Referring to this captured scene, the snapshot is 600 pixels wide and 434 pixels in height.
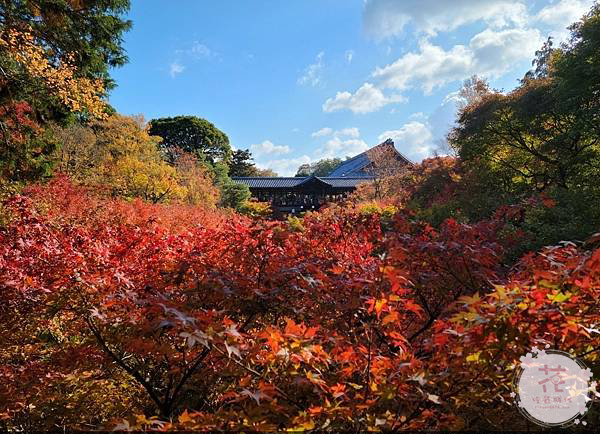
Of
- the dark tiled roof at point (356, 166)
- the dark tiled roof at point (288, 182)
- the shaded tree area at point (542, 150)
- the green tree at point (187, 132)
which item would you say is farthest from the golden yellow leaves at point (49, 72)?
the dark tiled roof at point (356, 166)

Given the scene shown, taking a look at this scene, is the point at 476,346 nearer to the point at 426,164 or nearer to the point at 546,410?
the point at 546,410

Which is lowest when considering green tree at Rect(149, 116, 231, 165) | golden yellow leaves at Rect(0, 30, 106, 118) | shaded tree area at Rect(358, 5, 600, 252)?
shaded tree area at Rect(358, 5, 600, 252)

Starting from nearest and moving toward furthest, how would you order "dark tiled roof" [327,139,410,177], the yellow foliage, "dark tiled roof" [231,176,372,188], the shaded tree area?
the shaded tree area → the yellow foliage → "dark tiled roof" [231,176,372,188] → "dark tiled roof" [327,139,410,177]

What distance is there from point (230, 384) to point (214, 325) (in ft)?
4.60

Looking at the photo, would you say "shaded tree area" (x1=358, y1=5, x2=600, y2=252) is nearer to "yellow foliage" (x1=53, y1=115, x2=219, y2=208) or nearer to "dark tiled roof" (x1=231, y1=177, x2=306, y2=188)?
"yellow foliage" (x1=53, y1=115, x2=219, y2=208)

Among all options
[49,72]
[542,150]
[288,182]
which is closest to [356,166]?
[288,182]

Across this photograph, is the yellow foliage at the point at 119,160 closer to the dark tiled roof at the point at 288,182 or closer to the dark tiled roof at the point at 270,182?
the dark tiled roof at the point at 270,182

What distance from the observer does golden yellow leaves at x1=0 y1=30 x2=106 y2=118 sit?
7.67 meters

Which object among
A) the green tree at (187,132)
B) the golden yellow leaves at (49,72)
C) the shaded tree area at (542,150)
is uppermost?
the green tree at (187,132)

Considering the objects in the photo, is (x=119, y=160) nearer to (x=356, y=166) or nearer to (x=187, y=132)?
(x=187, y=132)

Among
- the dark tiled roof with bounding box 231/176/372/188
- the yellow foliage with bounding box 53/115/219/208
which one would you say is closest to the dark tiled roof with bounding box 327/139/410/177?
the dark tiled roof with bounding box 231/176/372/188

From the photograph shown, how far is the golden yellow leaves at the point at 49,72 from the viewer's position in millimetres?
7670

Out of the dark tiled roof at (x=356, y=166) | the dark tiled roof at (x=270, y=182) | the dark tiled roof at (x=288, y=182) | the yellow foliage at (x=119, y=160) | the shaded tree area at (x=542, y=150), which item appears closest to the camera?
the shaded tree area at (x=542, y=150)

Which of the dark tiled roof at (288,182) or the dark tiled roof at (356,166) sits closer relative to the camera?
the dark tiled roof at (288,182)
